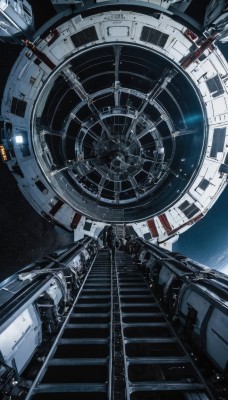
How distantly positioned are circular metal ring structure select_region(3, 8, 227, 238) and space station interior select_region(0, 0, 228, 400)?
0.15 feet

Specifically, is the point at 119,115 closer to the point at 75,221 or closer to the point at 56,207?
the point at 56,207

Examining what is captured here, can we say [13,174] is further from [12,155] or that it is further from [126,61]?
[126,61]

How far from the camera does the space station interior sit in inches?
118

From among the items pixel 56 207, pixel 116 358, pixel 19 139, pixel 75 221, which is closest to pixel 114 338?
pixel 116 358

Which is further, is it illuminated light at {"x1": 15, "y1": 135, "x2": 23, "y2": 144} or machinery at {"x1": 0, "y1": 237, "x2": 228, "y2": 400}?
illuminated light at {"x1": 15, "y1": 135, "x2": 23, "y2": 144}

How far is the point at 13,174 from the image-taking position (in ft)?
31.0

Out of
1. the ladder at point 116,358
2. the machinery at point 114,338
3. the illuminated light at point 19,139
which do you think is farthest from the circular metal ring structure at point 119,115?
the ladder at point 116,358

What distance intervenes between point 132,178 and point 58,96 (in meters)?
4.29

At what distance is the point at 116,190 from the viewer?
39.9 ft

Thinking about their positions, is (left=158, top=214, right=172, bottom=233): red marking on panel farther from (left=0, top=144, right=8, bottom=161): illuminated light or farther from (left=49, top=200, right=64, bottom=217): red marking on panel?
(left=0, top=144, right=8, bottom=161): illuminated light

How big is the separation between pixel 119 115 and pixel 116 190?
3092 millimetres

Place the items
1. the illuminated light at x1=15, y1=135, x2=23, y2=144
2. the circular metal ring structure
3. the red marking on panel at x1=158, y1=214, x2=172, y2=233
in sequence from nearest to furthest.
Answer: the circular metal ring structure, the illuminated light at x1=15, y1=135, x2=23, y2=144, the red marking on panel at x1=158, y1=214, x2=172, y2=233

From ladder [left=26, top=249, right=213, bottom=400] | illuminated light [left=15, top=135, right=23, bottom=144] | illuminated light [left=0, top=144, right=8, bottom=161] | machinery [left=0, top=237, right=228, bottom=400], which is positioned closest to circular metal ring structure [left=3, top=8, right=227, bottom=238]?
illuminated light [left=15, top=135, right=23, bottom=144]

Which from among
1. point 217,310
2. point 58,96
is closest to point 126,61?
point 58,96
